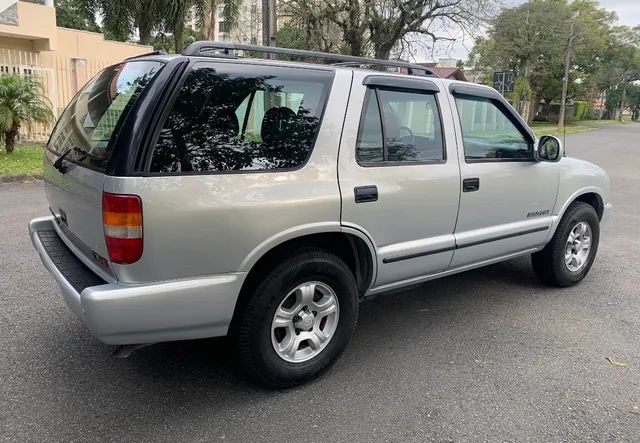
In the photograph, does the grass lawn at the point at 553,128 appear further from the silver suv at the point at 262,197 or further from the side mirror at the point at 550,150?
the silver suv at the point at 262,197

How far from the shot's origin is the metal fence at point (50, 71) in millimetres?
13258

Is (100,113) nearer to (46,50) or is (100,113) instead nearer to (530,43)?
(46,50)

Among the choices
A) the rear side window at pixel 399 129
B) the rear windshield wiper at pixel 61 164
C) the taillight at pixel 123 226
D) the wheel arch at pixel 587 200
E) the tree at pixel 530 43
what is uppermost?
the tree at pixel 530 43

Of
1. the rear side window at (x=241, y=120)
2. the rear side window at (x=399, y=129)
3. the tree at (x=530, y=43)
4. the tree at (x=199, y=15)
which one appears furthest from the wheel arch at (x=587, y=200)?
the tree at (x=530, y=43)

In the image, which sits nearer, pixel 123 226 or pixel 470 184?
pixel 123 226

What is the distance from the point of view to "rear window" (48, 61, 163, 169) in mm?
2666

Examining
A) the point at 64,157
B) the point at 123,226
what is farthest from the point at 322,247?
the point at 64,157

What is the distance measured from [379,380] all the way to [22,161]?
32.8 feet

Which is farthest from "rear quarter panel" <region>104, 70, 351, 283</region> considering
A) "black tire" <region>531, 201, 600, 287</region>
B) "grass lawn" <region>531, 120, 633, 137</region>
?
"grass lawn" <region>531, 120, 633, 137</region>

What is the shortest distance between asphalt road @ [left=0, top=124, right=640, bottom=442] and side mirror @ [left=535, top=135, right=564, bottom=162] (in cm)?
123

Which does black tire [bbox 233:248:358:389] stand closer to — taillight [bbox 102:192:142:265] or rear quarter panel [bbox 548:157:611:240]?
taillight [bbox 102:192:142:265]

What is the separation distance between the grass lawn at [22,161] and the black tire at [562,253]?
8.64 m

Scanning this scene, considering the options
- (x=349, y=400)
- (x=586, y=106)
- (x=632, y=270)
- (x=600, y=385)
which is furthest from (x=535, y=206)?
(x=586, y=106)

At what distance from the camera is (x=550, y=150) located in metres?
4.27
